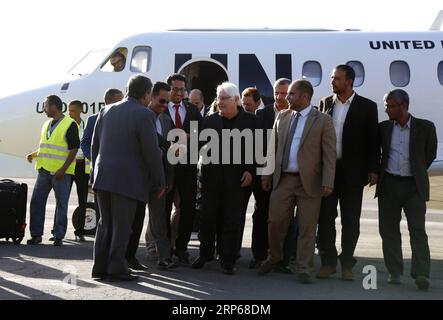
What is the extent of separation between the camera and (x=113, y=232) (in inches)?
345

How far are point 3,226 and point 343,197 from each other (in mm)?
4755

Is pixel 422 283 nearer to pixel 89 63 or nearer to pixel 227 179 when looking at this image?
pixel 227 179

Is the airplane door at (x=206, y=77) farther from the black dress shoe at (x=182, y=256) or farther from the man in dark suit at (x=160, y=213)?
the black dress shoe at (x=182, y=256)

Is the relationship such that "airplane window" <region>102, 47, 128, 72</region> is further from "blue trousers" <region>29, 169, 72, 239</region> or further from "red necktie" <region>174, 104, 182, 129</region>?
"red necktie" <region>174, 104, 182, 129</region>

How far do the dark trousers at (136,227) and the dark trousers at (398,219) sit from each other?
2.54 m

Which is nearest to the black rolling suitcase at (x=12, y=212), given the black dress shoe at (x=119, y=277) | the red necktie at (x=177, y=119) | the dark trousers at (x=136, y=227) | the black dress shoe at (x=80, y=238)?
the black dress shoe at (x=80, y=238)

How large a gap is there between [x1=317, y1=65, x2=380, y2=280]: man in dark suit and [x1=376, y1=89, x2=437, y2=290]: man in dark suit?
0.52 feet

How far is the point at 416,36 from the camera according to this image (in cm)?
1557

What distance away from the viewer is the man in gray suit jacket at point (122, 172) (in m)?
8.70

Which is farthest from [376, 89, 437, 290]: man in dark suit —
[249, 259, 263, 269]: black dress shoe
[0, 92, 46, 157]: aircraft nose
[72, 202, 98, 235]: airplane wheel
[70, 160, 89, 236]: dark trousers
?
[0, 92, 46, 157]: aircraft nose

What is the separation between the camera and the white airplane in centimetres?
1491
